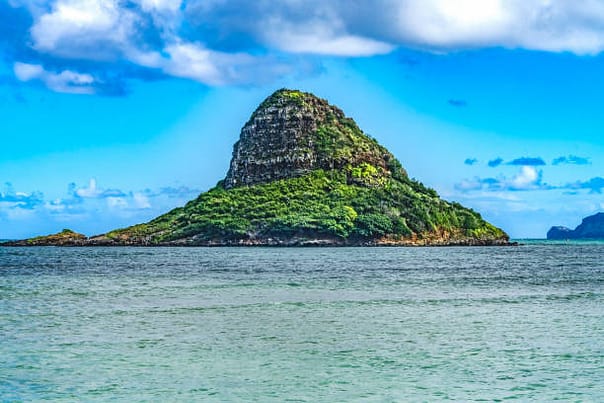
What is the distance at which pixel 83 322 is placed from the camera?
1754 inches

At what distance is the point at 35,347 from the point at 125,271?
62433mm

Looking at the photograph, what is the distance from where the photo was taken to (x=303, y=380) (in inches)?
1148

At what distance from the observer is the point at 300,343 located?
3769cm

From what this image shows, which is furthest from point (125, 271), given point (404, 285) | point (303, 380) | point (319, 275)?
point (303, 380)

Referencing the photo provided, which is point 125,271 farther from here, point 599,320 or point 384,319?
point 599,320

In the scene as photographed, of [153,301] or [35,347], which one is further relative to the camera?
[153,301]

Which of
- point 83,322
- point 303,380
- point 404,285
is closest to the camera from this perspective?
point 303,380

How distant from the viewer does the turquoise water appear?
27844mm

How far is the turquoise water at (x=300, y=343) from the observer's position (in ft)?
91.4

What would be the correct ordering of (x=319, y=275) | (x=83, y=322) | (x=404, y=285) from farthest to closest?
(x=319, y=275), (x=404, y=285), (x=83, y=322)

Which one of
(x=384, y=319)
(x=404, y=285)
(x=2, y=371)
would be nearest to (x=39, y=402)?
(x=2, y=371)

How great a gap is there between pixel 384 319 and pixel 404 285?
2760cm

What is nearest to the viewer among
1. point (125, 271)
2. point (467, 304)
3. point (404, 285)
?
point (467, 304)

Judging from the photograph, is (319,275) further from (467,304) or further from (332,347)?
(332,347)
